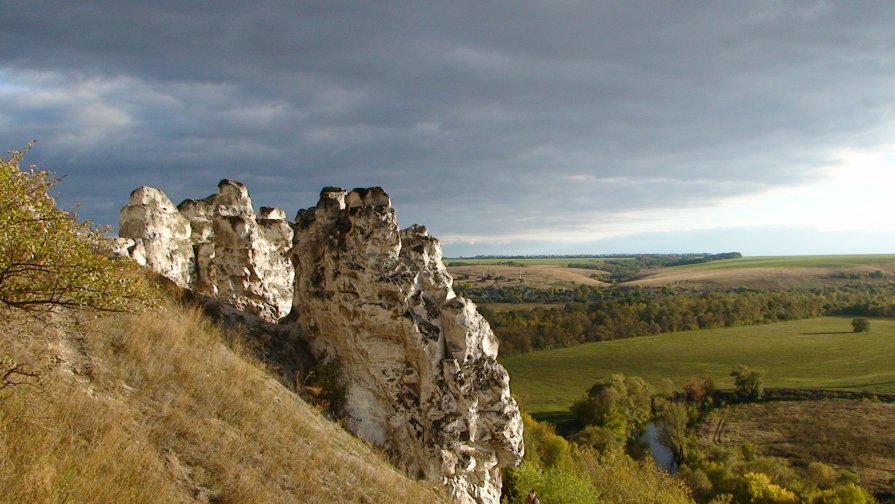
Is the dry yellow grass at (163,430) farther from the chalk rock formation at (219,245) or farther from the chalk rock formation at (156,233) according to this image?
the chalk rock formation at (219,245)

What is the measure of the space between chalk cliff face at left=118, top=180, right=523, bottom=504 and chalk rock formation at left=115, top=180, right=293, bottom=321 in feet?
2.37

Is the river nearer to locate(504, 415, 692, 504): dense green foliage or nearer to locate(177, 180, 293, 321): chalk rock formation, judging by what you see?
locate(504, 415, 692, 504): dense green foliage

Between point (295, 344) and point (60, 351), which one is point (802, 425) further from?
point (60, 351)

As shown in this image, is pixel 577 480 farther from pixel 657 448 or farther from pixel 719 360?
pixel 719 360

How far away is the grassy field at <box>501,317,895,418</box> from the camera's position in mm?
77750

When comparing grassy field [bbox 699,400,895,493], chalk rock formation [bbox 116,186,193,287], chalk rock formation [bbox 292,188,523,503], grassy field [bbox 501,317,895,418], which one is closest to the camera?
chalk rock formation [bbox 292,188,523,503]

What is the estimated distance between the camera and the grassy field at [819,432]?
53469 millimetres

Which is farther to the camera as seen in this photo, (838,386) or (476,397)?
(838,386)

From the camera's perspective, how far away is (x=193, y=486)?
24.4 ft

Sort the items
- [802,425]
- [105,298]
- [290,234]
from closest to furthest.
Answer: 1. [105,298]
2. [290,234]
3. [802,425]

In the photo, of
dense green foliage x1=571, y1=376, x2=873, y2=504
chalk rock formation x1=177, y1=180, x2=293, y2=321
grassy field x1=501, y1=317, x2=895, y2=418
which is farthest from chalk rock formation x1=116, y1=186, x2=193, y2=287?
grassy field x1=501, y1=317, x2=895, y2=418

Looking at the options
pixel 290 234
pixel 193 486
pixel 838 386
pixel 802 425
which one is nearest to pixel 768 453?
pixel 802 425

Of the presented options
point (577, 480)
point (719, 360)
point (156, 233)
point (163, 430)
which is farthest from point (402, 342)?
point (719, 360)

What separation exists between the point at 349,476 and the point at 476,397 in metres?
4.29
